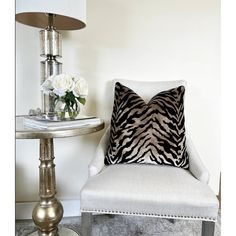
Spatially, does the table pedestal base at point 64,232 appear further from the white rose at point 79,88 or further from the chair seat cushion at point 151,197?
the white rose at point 79,88

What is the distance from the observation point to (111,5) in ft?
5.00

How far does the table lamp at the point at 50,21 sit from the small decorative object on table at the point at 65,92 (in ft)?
0.20

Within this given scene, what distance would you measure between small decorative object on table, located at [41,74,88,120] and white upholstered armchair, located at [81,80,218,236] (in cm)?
28

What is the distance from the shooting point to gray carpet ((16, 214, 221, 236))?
1373 mm

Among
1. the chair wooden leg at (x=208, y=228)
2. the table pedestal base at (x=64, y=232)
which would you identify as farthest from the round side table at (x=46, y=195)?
the chair wooden leg at (x=208, y=228)

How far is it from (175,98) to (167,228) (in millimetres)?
780

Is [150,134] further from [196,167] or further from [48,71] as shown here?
[48,71]

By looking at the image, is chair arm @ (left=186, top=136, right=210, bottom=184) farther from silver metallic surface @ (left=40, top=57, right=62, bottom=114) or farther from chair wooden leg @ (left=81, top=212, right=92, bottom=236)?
silver metallic surface @ (left=40, top=57, right=62, bottom=114)

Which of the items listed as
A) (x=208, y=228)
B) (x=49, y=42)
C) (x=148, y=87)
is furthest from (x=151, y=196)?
(x=49, y=42)

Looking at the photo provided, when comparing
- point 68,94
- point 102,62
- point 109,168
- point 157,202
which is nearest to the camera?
point 157,202

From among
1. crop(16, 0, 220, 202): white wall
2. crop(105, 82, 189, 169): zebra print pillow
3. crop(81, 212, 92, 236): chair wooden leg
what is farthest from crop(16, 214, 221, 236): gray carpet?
crop(105, 82, 189, 169): zebra print pillow

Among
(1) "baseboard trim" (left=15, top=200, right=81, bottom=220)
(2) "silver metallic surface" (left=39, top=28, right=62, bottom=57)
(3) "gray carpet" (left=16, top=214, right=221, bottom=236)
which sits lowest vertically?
(3) "gray carpet" (left=16, top=214, right=221, bottom=236)

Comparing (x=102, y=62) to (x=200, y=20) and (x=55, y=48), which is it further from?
(x=200, y=20)
